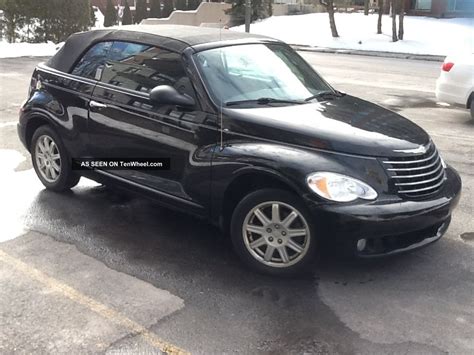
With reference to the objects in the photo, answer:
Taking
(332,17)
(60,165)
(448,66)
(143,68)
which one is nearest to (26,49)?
(332,17)

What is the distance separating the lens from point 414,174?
3928 millimetres

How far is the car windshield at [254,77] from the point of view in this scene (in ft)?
14.5

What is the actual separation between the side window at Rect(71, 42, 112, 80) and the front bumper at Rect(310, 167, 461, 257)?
2580mm

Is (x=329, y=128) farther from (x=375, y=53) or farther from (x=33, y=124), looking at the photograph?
(x=375, y=53)

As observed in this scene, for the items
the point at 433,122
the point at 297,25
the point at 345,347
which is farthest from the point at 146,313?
the point at 297,25

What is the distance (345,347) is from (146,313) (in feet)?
4.04

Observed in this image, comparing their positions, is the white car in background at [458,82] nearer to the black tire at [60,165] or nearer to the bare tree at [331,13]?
the black tire at [60,165]

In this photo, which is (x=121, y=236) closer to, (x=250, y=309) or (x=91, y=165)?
(x=91, y=165)

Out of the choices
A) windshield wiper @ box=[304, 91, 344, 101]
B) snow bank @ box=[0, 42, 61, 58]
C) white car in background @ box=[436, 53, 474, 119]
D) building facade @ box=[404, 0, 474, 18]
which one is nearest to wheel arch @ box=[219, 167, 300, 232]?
windshield wiper @ box=[304, 91, 344, 101]

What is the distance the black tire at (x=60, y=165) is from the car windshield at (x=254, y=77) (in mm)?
1826

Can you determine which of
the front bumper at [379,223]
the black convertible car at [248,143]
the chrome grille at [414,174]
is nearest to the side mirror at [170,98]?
the black convertible car at [248,143]

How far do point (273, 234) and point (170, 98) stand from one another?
1304mm

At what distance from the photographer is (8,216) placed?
512 cm

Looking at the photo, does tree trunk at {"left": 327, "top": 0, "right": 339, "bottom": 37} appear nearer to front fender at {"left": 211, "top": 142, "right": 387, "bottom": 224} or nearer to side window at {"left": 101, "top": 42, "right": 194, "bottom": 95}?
side window at {"left": 101, "top": 42, "right": 194, "bottom": 95}
